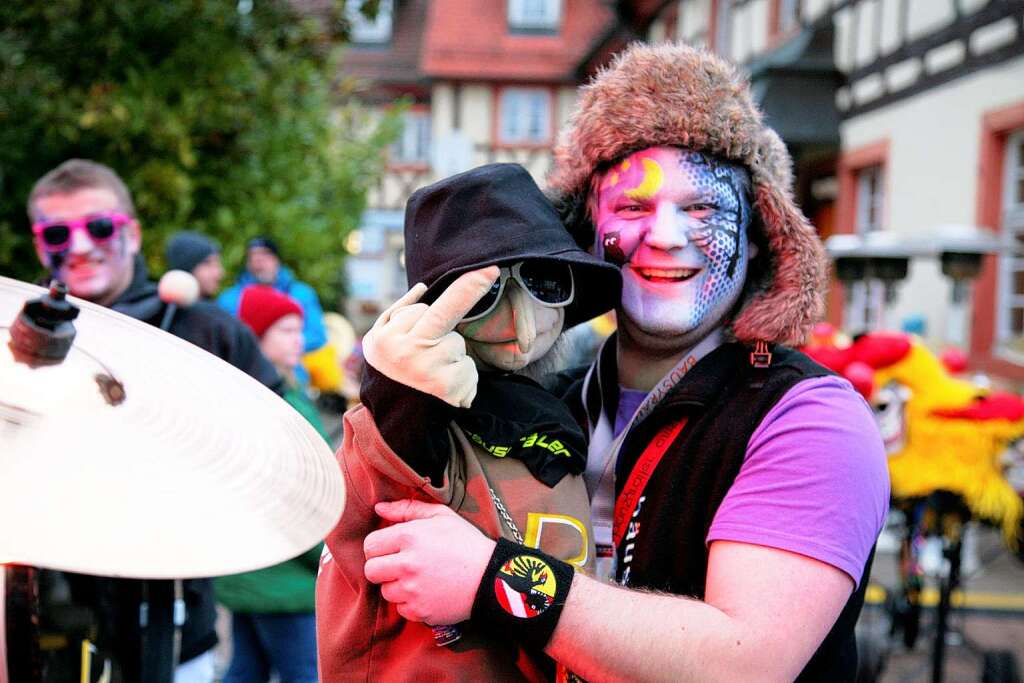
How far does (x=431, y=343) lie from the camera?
4.13ft

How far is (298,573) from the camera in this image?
3.23m

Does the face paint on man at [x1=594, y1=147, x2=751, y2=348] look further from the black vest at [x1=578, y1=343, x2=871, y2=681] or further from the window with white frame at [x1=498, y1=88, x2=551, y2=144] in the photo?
the window with white frame at [x1=498, y1=88, x2=551, y2=144]

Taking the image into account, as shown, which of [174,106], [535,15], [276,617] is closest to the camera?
[276,617]

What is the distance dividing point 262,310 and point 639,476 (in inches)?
116

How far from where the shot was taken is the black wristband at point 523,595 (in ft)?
4.09

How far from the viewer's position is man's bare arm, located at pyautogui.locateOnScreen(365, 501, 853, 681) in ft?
3.99

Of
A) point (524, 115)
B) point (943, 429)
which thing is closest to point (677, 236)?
point (943, 429)

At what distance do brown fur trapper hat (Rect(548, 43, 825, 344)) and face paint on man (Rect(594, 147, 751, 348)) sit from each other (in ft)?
0.12

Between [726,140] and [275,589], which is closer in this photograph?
[726,140]

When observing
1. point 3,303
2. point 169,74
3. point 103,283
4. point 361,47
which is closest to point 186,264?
point 169,74

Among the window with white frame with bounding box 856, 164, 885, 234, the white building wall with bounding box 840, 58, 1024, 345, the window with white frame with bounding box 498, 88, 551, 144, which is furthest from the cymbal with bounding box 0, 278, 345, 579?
the window with white frame with bounding box 498, 88, 551, 144

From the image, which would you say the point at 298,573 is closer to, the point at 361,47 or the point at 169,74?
the point at 169,74

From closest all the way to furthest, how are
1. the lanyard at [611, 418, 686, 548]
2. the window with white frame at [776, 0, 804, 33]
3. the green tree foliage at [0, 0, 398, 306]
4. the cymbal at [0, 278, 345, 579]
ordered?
the cymbal at [0, 278, 345, 579] → the lanyard at [611, 418, 686, 548] → the green tree foliage at [0, 0, 398, 306] → the window with white frame at [776, 0, 804, 33]

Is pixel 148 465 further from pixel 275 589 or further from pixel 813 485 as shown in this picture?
pixel 275 589
